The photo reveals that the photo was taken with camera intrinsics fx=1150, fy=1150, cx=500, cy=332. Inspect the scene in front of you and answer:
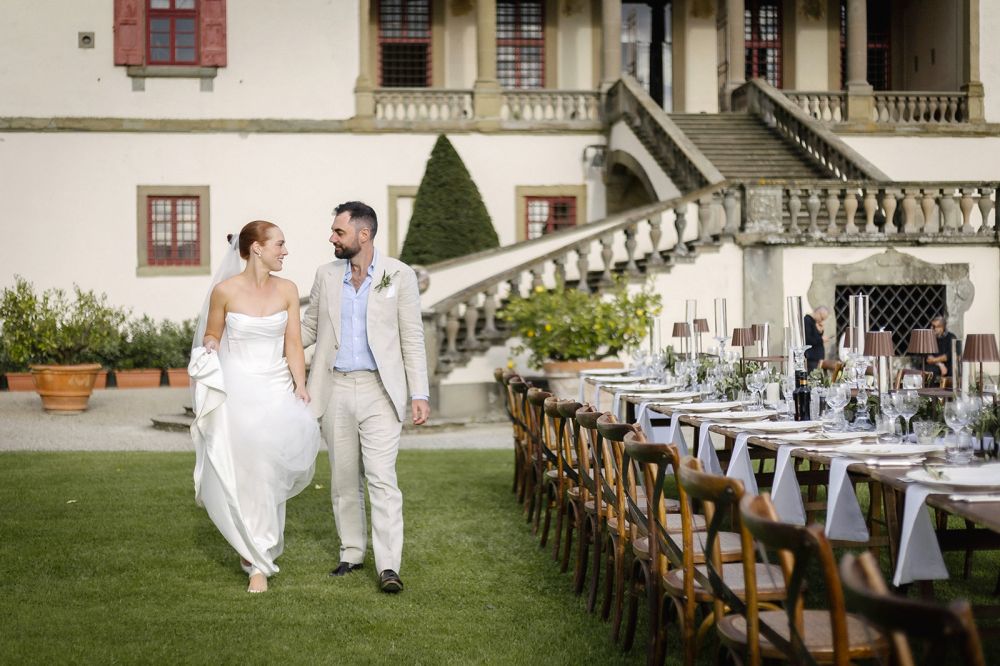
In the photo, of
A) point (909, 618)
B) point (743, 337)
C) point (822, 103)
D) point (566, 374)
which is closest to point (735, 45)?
point (822, 103)

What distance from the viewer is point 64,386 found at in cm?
1455

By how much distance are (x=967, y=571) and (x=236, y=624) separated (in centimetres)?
356

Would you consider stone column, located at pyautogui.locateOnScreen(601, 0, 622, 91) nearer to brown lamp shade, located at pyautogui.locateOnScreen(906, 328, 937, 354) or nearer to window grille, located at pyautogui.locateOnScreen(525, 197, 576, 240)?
window grille, located at pyautogui.locateOnScreen(525, 197, 576, 240)

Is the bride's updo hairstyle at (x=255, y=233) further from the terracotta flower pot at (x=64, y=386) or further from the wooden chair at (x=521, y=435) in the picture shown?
the terracotta flower pot at (x=64, y=386)

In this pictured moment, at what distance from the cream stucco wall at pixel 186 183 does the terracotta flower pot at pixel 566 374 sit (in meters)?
9.07

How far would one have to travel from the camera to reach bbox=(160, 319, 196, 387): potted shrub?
61.9ft

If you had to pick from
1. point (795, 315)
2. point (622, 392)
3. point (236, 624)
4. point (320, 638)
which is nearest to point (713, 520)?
point (320, 638)

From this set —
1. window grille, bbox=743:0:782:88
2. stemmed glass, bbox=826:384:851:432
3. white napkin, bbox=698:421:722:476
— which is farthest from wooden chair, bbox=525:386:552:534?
window grille, bbox=743:0:782:88

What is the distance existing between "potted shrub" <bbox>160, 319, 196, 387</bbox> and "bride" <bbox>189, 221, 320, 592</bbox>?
13.6m

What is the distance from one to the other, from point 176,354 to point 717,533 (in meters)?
16.8

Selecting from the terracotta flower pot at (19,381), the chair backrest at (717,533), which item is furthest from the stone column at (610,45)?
the chair backrest at (717,533)

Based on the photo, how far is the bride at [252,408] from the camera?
Answer: 5480 millimetres

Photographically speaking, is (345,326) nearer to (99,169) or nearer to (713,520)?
(713,520)

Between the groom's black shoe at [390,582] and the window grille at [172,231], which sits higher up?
the window grille at [172,231]
